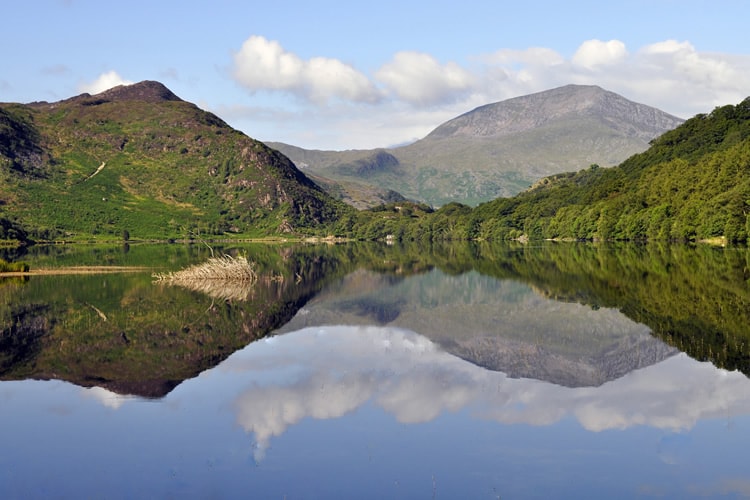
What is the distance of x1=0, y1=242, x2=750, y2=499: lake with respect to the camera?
15.0 meters

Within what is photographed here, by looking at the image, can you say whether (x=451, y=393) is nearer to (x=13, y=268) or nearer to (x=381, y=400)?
(x=381, y=400)

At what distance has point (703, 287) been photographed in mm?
47625

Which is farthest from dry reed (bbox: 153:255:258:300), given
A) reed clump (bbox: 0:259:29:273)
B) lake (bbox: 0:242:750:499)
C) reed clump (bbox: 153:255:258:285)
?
reed clump (bbox: 0:259:29:273)

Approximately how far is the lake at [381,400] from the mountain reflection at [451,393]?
0.32ft

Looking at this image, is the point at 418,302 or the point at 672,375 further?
the point at 418,302

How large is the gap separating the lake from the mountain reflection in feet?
0.32

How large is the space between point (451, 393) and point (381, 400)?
2243 mm

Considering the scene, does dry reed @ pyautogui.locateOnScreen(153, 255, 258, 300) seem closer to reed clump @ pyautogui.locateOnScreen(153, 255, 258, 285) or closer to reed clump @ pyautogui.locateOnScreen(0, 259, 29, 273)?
reed clump @ pyautogui.locateOnScreen(153, 255, 258, 285)

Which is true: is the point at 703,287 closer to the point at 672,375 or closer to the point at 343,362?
the point at 672,375

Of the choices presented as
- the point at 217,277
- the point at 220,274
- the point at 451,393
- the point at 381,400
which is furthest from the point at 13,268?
the point at 451,393

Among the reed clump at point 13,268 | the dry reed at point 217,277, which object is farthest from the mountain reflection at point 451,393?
the reed clump at point 13,268

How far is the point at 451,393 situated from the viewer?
22.2 m

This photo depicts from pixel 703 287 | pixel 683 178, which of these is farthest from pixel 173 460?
pixel 683 178

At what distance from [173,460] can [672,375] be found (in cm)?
1610
